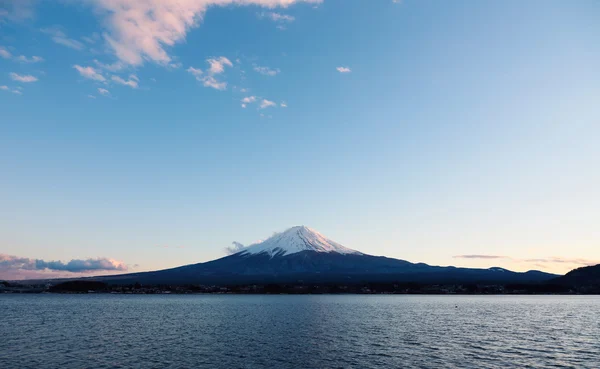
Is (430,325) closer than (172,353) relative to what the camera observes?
No

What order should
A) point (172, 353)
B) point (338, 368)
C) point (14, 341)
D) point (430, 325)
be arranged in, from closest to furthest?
1. point (338, 368)
2. point (172, 353)
3. point (14, 341)
4. point (430, 325)

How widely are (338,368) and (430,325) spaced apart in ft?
192

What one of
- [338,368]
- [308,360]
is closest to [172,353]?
[308,360]

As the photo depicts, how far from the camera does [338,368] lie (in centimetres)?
5181

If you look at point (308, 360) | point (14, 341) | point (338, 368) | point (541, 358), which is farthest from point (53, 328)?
point (541, 358)

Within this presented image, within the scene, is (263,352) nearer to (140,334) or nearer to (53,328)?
(140,334)

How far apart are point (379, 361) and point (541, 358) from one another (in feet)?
77.1

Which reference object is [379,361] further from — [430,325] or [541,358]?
[430,325]

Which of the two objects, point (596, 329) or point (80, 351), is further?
point (596, 329)

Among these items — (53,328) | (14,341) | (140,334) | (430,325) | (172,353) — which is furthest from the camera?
(430,325)

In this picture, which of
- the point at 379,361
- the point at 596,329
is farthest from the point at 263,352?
the point at 596,329

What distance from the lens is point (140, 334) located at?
84.8 m

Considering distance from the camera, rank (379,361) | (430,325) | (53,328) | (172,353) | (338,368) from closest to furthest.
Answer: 1. (338,368)
2. (379,361)
3. (172,353)
4. (53,328)
5. (430,325)

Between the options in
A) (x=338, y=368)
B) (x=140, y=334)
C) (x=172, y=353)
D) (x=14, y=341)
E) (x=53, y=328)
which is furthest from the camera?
(x=53, y=328)
